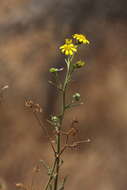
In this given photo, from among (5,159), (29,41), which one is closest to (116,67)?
(29,41)

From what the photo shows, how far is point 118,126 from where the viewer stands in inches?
107

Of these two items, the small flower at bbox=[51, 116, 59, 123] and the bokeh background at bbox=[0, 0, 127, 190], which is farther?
the bokeh background at bbox=[0, 0, 127, 190]

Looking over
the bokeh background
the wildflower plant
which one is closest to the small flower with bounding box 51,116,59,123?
the wildflower plant

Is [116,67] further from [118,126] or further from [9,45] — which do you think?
[9,45]

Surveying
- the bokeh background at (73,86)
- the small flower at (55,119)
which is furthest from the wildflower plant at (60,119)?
the bokeh background at (73,86)

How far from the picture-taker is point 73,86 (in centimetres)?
283

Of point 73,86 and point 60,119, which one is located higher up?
point 73,86

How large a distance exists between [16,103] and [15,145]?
0.24 metres

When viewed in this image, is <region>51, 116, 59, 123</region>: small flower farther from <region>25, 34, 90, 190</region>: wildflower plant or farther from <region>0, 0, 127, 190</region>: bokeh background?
<region>0, 0, 127, 190</region>: bokeh background

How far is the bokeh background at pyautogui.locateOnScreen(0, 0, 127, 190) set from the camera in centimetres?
267

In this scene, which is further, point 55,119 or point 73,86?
point 73,86

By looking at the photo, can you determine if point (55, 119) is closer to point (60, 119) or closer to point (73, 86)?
point (60, 119)

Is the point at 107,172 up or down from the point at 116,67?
down

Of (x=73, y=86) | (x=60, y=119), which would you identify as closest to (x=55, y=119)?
(x=60, y=119)
